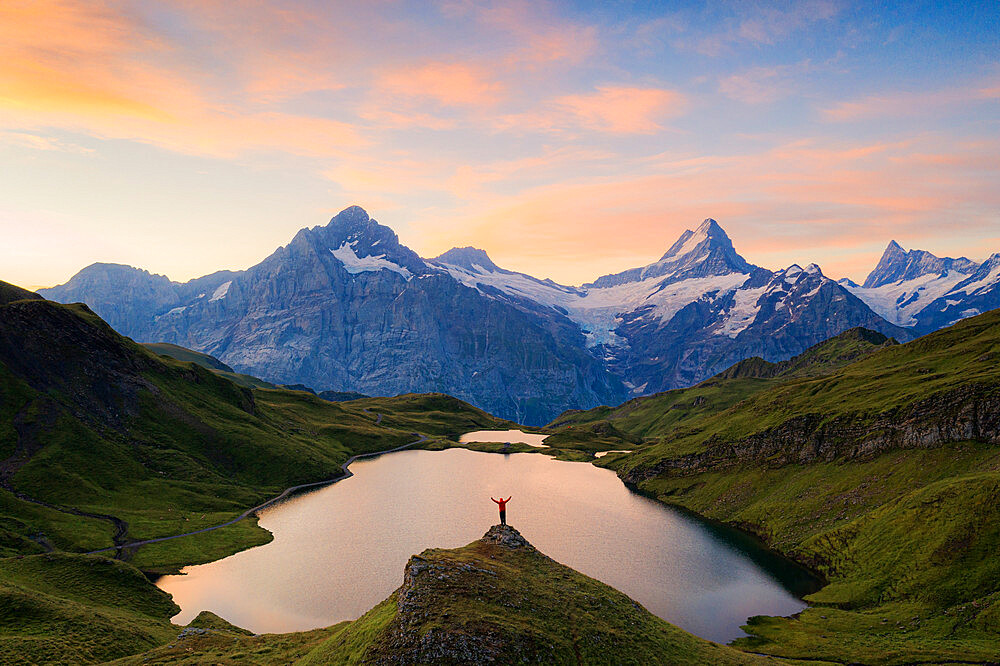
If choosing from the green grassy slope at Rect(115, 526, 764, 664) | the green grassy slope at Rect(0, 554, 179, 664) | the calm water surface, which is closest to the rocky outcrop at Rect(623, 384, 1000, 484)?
the calm water surface

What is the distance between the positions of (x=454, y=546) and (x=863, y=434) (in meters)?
99.9

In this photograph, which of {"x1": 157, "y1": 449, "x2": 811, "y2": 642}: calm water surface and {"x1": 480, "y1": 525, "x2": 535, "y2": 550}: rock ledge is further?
{"x1": 157, "y1": 449, "x2": 811, "y2": 642}: calm water surface

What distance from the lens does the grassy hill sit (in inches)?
2844

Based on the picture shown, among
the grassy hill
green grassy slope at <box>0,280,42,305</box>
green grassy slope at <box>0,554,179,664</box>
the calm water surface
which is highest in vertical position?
green grassy slope at <box>0,280,42,305</box>

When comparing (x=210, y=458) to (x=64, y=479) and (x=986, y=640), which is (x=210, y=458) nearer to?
(x=64, y=479)

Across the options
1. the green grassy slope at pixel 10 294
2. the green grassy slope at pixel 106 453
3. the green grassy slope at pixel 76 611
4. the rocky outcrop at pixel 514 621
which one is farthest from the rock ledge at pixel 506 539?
the green grassy slope at pixel 10 294

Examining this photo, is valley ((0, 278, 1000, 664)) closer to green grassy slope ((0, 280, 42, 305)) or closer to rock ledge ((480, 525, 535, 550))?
green grassy slope ((0, 280, 42, 305))

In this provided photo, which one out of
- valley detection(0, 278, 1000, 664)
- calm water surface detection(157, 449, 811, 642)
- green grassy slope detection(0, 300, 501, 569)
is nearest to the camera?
valley detection(0, 278, 1000, 664)

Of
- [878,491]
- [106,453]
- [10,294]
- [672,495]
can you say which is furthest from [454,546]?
[10,294]

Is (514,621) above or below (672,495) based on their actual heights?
above

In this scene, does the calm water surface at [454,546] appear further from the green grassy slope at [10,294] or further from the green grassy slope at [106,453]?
the green grassy slope at [10,294]

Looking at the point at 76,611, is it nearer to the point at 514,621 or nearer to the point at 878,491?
the point at 514,621

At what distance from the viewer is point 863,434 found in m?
133

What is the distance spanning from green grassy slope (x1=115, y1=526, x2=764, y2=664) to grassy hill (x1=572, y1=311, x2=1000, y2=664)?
88.6 ft
